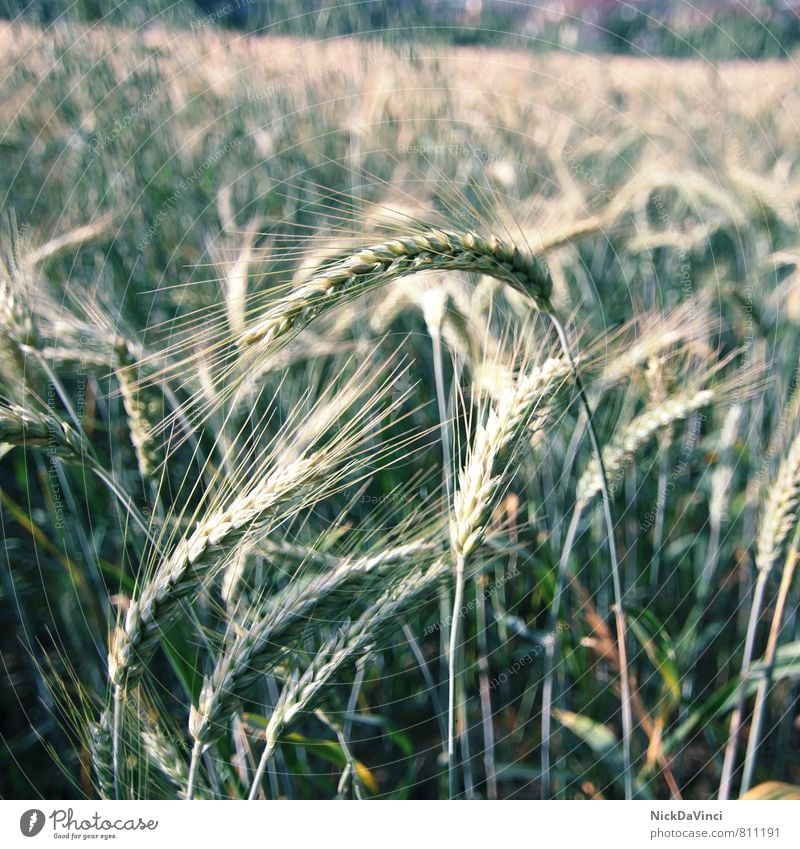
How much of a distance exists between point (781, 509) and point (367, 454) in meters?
0.79

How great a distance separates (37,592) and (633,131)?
9.91ft

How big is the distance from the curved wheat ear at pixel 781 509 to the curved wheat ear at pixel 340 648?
1.53ft

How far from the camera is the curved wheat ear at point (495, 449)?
A: 29.6 inches

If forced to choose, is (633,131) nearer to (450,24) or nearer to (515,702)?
(450,24)

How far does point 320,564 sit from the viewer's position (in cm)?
106

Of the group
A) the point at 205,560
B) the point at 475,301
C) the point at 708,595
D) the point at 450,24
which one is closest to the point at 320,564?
the point at 205,560

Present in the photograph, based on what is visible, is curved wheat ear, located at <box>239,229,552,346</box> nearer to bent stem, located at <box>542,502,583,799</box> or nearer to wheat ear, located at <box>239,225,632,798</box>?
wheat ear, located at <box>239,225,632,798</box>

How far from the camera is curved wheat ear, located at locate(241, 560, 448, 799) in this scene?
0.75m
